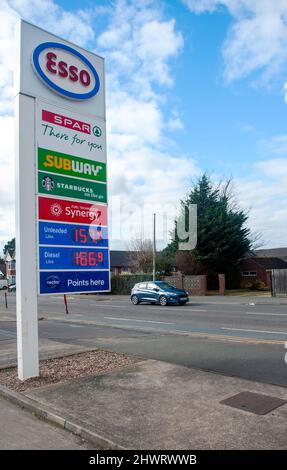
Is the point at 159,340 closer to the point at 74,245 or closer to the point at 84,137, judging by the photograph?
→ the point at 74,245

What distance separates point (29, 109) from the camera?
7645mm

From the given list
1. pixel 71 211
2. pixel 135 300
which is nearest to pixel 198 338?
pixel 71 211

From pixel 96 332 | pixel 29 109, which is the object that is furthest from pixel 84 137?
pixel 96 332

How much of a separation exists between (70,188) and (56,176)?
359 mm

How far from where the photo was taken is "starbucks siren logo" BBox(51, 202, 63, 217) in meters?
7.93

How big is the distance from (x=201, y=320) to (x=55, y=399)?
11.3 metres

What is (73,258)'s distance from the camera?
8312mm

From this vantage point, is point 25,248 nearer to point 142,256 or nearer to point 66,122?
point 66,122

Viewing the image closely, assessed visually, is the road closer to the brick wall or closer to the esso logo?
the esso logo

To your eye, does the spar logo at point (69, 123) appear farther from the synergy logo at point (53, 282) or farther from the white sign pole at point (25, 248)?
the synergy logo at point (53, 282)

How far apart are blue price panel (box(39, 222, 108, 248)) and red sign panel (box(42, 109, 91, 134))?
179 centimetres

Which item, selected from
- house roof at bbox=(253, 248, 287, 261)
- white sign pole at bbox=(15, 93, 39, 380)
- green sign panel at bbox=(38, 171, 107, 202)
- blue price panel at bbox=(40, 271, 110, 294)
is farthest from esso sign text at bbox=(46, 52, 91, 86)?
house roof at bbox=(253, 248, 287, 261)

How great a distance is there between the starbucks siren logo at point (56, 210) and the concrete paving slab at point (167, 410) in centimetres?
284

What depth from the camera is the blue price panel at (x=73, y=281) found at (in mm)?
7769
